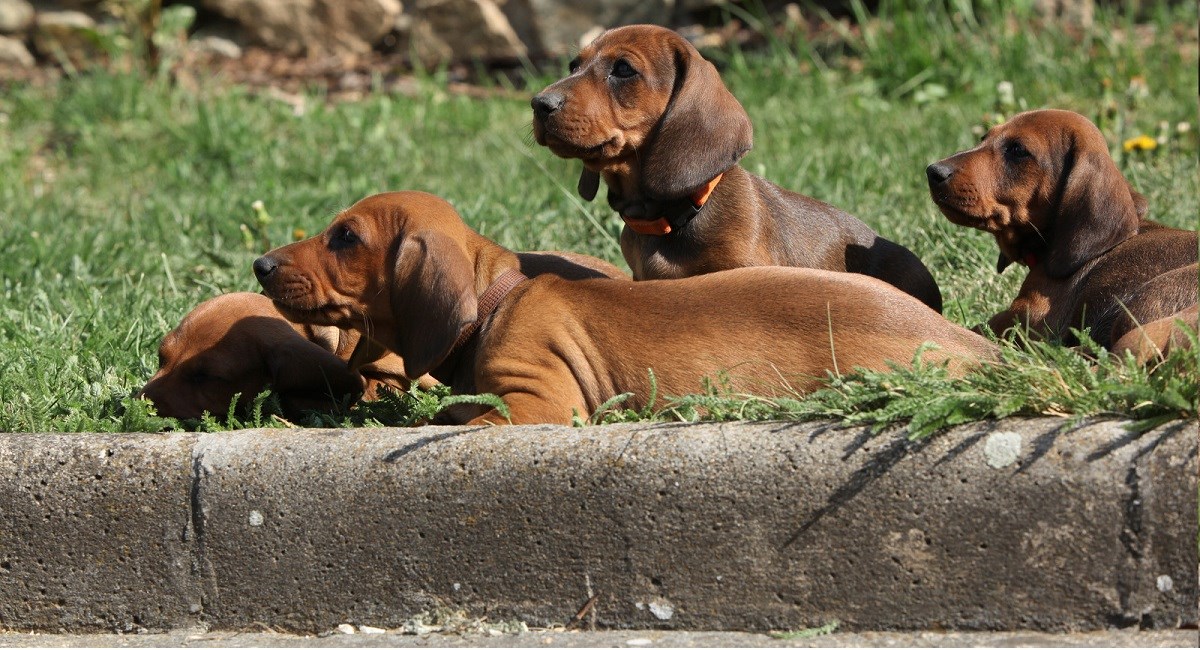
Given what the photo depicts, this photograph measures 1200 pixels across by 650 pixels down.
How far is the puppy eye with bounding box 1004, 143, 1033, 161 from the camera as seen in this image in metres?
5.14

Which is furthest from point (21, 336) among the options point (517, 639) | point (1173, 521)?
point (1173, 521)

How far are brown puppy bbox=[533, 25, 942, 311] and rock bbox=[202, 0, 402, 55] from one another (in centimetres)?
700

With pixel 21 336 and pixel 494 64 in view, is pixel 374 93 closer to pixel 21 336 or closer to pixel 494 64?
pixel 494 64

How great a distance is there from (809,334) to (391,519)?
1.32m

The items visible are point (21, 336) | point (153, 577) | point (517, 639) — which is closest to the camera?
point (517, 639)

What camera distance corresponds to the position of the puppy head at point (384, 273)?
4359 mm

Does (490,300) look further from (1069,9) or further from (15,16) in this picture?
(15,16)

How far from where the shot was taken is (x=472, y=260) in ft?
15.3

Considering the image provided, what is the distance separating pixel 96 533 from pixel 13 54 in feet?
29.9

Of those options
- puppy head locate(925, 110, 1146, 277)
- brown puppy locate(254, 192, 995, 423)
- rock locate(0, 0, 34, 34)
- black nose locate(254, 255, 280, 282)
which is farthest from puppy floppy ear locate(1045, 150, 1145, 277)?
rock locate(0, 0, 34, 34)

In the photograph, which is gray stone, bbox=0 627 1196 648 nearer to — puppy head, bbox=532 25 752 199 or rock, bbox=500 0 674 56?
puppy head, bbox=532 25 752 199

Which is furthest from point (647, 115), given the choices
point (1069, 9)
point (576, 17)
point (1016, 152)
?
point (576, 17)

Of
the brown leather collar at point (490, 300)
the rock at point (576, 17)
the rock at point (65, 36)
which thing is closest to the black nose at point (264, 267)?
the brown leather collar at point (490, 300)

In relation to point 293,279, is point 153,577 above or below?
below
